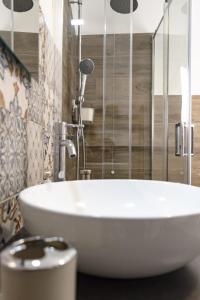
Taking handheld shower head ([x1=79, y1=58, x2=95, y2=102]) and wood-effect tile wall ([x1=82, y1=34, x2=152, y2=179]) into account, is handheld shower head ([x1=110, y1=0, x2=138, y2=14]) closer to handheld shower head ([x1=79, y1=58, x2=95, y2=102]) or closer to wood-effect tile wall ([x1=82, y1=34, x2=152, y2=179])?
wood-effect tile wall ([x1=82, y1=34, x2=152, y2=179])

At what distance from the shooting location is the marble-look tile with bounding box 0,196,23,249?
2.20ft

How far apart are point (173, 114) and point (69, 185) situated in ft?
4.86

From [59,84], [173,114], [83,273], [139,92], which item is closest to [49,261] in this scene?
[83,273]

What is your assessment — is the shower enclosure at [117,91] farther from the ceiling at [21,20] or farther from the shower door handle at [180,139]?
the ceiling at [21,20]

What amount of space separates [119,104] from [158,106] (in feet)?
1.04

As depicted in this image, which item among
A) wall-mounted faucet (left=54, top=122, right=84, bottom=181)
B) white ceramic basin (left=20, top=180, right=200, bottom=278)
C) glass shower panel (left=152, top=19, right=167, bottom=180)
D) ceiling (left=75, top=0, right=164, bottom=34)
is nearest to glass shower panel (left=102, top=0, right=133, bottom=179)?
ceiling (left=75, top=0, right=164, bottom=34)

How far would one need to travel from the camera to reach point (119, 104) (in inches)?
91.5

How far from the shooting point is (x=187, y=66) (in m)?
1.87

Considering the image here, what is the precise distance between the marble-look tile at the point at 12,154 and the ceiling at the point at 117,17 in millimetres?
1589

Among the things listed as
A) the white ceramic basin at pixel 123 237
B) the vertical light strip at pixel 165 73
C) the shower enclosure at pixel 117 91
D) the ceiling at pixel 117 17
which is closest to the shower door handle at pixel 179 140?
the vertical light strip at pixel 165 73

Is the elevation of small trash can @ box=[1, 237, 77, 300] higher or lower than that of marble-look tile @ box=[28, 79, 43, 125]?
lower

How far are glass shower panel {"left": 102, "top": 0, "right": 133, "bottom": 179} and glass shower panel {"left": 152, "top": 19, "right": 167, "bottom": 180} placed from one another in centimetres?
20

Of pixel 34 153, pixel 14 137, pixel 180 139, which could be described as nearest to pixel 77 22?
pixel 180 139

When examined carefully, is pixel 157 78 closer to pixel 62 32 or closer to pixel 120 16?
pixel 120 16
